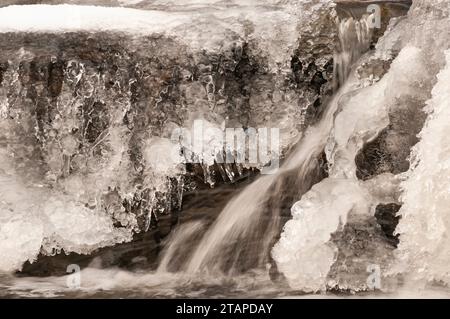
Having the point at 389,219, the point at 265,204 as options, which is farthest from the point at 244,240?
the point at 389,219

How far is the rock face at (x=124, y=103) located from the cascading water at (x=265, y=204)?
0.38 ft

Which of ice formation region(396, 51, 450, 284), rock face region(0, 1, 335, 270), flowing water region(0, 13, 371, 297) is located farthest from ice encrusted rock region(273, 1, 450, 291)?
rock face region(0, 1, 335, 270)

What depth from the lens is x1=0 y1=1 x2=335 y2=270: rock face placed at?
4.43 meters

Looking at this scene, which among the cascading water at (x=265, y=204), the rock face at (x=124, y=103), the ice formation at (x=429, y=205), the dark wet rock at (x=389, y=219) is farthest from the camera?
the rock face at (x=124, y=103)

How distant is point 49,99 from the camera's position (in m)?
4.43

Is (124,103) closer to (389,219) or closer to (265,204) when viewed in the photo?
(265,204)

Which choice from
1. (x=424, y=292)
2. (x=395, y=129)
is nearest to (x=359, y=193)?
(x=395, y=129)

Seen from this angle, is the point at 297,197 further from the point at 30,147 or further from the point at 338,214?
the point at 30,147

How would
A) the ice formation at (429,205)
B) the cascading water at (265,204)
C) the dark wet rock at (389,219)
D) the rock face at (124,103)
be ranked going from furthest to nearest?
the rock face at (124,103), the cascading water at (265,204), the dark wet rock at (389,219), the ice formation at (429,205)

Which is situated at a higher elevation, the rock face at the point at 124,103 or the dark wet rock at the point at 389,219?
the rock face at the point at 124,103

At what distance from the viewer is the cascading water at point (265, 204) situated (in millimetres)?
4109

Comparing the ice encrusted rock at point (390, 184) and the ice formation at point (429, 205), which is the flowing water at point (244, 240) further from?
the ice formation at point (429, 205)

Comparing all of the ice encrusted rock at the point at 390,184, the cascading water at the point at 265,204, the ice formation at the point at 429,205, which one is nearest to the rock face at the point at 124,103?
the cascading water at the point at 265,204

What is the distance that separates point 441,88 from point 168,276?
1.92 metres
